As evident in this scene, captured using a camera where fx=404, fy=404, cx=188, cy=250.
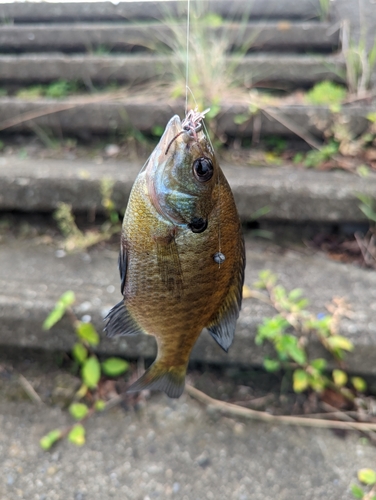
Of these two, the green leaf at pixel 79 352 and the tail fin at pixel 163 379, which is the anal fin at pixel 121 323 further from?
the green leaf at pixel 79 352

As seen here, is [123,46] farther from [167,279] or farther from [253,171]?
[167,279]

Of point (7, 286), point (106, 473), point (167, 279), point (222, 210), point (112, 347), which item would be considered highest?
point (222, 210)

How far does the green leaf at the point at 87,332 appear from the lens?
1598 mm

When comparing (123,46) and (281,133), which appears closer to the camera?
(281,133)

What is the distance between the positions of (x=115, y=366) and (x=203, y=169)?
1.20 m

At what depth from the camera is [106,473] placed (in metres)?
1.49

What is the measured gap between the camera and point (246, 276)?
175 centimetres

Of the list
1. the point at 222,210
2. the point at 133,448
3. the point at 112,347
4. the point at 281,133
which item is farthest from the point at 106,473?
the point at 281,133

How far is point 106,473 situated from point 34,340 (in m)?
0.59

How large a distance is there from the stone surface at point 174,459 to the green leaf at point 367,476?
4 centimetres

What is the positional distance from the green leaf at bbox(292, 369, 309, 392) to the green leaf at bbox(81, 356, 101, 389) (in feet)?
2.61

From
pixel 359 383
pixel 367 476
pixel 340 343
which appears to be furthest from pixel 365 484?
pixel 340 343

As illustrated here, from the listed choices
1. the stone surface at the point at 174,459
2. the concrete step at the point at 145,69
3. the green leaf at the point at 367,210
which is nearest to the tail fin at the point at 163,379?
the stone surface at the point at 174,459

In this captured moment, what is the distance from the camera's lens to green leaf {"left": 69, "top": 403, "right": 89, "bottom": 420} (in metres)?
1.63
